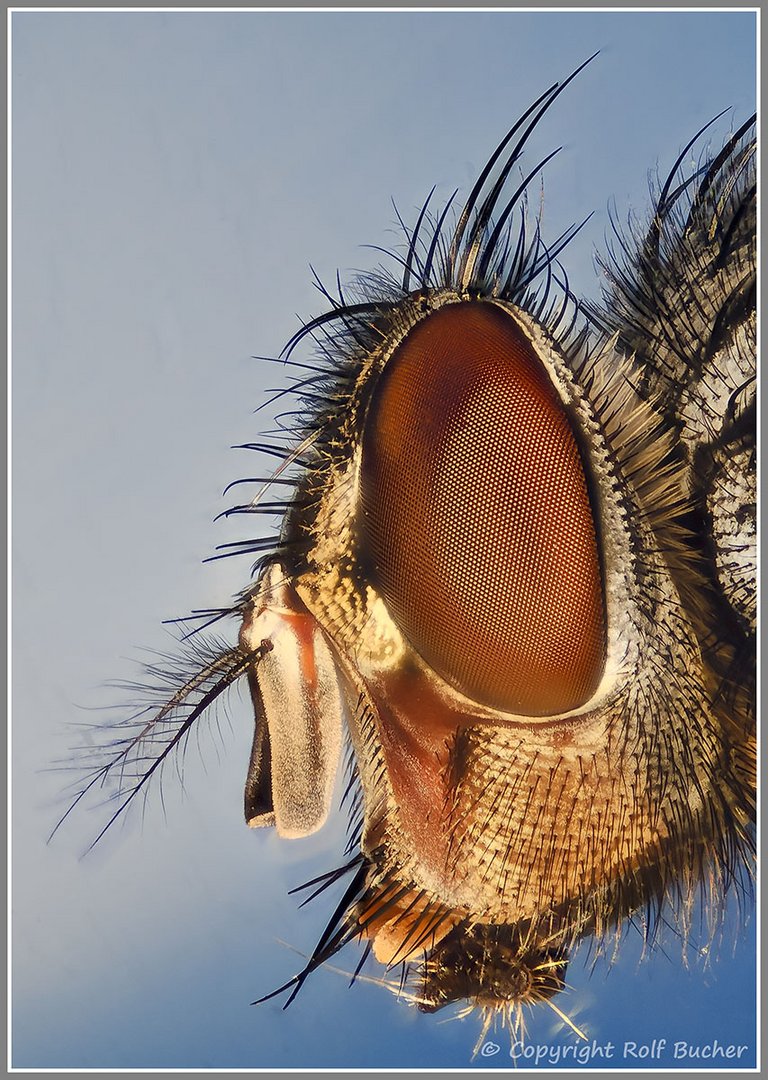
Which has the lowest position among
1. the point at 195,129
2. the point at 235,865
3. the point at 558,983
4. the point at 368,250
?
the point at 558,983

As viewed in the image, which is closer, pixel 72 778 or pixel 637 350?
pixel 637 350

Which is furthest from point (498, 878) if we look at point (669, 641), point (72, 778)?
point (72, 778)

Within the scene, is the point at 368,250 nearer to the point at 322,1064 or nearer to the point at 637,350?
the point at 637,350

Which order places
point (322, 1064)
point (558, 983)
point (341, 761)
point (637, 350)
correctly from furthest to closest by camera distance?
point (322, 1064)
point (558, 983)
point (341, 761)
point (637, 350)

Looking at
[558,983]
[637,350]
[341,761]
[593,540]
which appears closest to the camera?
[593,540]
